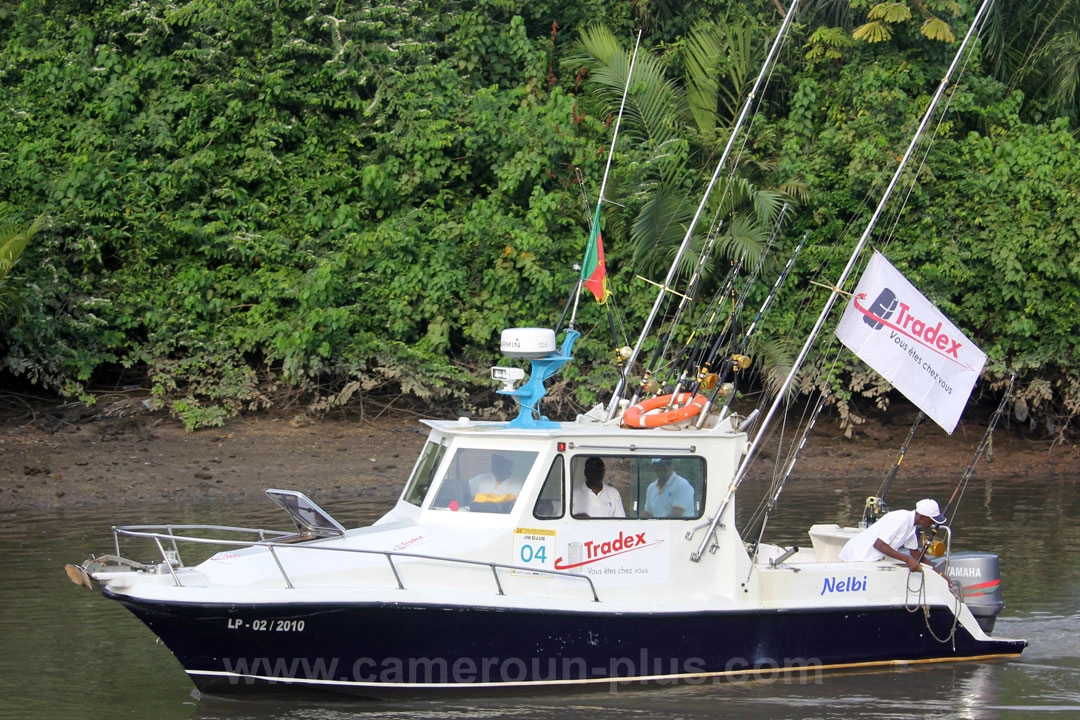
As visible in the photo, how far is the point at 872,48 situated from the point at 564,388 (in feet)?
21.3

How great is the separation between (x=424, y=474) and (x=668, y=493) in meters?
1.68

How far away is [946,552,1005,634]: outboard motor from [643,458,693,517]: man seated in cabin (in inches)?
88.4

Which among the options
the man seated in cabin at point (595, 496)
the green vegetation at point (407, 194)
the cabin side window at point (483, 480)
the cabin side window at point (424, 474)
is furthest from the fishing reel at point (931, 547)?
the green vegetation at point (407, 194)

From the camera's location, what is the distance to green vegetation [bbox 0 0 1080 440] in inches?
642

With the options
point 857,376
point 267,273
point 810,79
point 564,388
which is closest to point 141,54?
point 267,273

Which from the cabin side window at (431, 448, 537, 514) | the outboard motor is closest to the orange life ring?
the cabin side window at (431, 448, 537, 514)

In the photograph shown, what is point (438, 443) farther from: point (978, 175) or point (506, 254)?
point (978, 175)

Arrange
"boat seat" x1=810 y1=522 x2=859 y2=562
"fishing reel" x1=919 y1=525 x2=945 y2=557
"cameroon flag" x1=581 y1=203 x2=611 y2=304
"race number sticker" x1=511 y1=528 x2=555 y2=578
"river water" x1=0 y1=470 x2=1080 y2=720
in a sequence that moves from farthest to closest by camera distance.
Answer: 1. "cameroon flag" x1=581 y1=203 x2=611 y2=304
2. "boat seat" x1=810 y1=522 x2=859 y2=562
3. "fishing reel" x1=919 y1=525 x2=945 y2=557
4. "race number sticker" x1=511 y1=528 x2=555 y2=578
5. "river water" x1=0 y1=470 x2=1080 y2=720

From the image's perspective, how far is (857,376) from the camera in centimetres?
1669

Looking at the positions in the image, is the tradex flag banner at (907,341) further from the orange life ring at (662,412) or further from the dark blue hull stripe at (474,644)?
A: the dark blue hull stripe at (474,644)

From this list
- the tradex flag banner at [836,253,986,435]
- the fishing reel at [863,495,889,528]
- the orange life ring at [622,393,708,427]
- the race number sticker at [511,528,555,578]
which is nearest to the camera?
the race number sticker at [511,528,555,578]

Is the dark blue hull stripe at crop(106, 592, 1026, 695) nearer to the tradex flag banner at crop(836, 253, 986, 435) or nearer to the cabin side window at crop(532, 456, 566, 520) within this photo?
the cabin side window at crop(532, 456, 566, 520)

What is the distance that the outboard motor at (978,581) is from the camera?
926cm

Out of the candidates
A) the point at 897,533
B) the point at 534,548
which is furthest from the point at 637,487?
the point at 897,533
